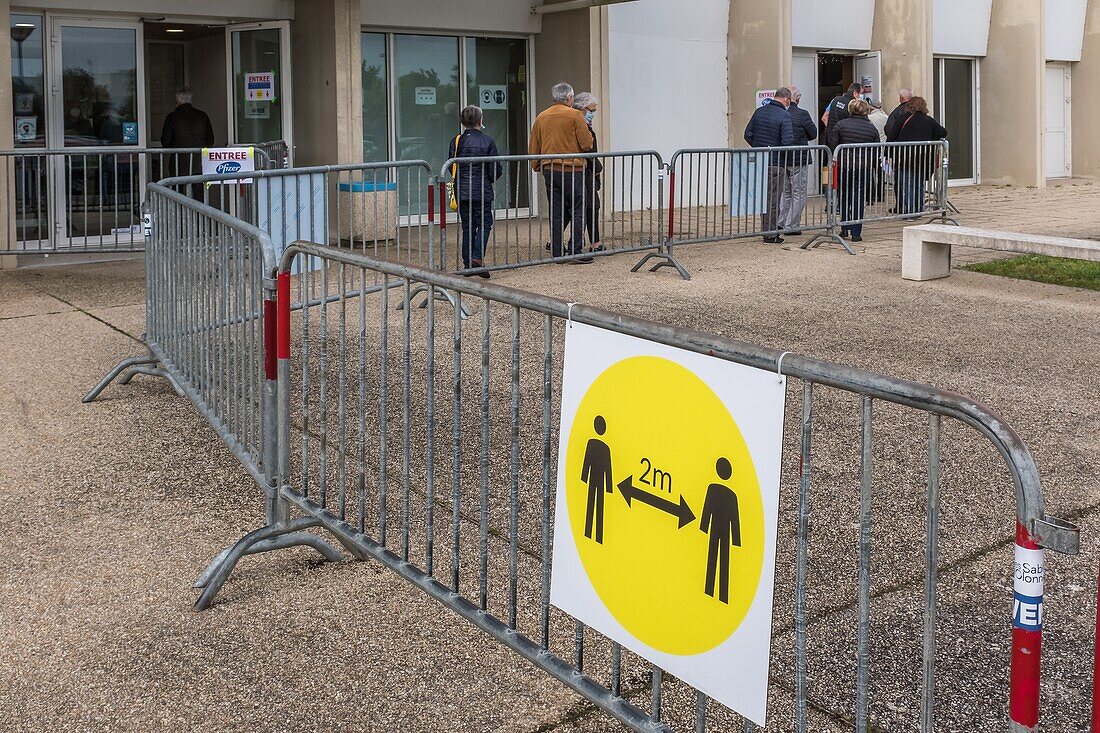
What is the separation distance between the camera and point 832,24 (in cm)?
2241

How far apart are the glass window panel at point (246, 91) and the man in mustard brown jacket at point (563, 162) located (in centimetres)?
425

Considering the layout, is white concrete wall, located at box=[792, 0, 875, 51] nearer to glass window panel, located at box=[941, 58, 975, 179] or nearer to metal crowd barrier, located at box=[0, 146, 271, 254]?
glass window panel, located at box=[941, 58, 975, 179]

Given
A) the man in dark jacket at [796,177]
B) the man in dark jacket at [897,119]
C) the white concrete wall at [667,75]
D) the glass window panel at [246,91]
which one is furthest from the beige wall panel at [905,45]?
the glass window panel at [246,91]

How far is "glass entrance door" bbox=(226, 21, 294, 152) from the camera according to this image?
603 inches

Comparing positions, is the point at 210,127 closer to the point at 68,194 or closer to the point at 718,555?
the point at 68,194

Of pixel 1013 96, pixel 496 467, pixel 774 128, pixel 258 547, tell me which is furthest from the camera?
pixel 1013 96

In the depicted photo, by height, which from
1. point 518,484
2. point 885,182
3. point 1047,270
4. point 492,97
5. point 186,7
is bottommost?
point 518,484

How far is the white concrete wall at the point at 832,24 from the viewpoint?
2172cm

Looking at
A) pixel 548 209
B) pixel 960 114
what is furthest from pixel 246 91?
pixel 960 114

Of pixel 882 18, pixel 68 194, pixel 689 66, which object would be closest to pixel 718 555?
pixel 68 194

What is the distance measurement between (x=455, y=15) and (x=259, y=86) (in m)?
Answer: 3.07

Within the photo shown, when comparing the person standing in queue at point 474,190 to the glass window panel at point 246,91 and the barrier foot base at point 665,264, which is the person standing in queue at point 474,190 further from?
the glass window panel at point 246,91

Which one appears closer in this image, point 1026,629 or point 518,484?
point 1026,629

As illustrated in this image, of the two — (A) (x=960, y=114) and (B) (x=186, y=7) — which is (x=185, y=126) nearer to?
(B) (x=186, y=7)
